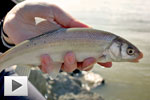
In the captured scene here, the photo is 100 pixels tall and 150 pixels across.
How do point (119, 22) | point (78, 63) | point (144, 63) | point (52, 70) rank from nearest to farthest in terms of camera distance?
point (52, 70) → point (78, 63) → point (144, 63) → point (119, 22)

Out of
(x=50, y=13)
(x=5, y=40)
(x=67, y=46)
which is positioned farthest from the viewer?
(x=5, y=40)

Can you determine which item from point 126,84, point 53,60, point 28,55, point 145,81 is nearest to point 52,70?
point 53,60

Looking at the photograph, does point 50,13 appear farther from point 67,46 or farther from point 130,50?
point 130,50

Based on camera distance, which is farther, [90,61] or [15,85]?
[15,85]

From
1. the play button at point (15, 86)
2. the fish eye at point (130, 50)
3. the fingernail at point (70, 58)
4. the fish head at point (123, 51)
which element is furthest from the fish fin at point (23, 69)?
the fish eye at point (130, 50)

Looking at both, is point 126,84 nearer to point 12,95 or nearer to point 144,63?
point 144,63

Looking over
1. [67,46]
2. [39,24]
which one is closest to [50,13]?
[39,24]
